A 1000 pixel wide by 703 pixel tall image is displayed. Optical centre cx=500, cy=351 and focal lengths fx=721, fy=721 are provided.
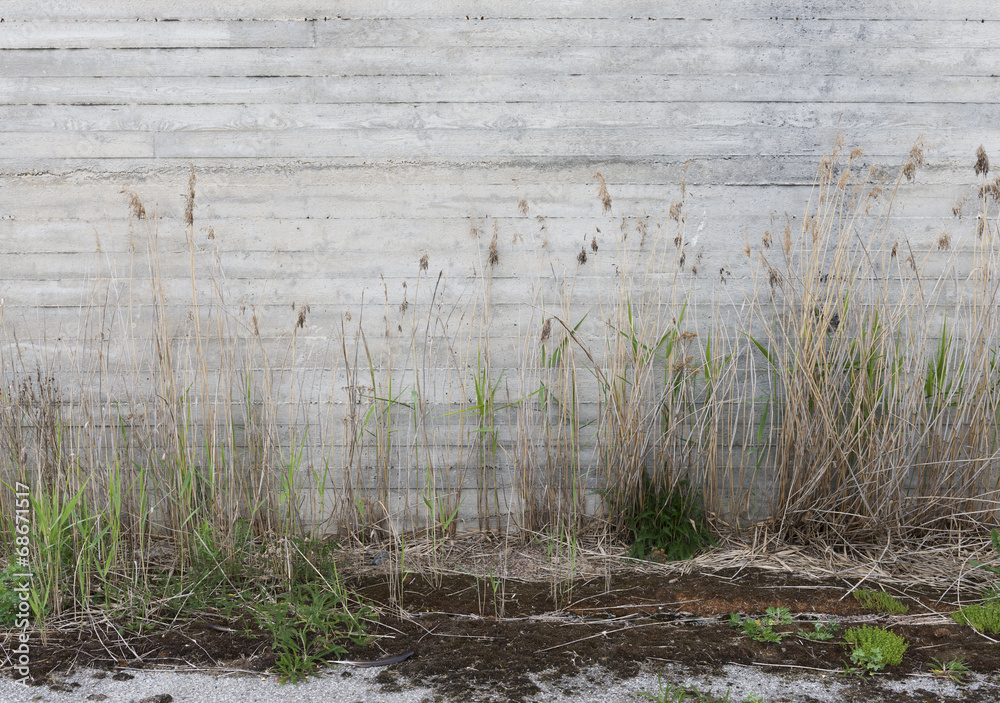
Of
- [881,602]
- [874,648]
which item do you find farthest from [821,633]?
[881,602]

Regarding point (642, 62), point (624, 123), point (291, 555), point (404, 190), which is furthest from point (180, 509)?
point (642, 62)

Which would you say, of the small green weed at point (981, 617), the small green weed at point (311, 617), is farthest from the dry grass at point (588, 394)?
the small green weed at point (981, 617)

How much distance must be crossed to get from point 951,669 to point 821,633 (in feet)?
1.02

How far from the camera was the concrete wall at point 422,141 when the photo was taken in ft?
8.76

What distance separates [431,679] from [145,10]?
250 centimetres

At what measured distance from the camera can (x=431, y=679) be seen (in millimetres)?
1827

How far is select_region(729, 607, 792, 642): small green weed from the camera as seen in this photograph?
2.03 meters

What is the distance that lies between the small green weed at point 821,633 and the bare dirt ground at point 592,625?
0.5 inches

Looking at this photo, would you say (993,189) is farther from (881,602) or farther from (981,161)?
(881,602)

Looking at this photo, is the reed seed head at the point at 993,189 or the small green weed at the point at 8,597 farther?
the reed seed head at the point at 993,189

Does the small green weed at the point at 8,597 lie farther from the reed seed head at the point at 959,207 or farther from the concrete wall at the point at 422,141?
the reed seed head at the point at 959,207

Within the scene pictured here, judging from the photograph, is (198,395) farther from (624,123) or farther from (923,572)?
(923,572)

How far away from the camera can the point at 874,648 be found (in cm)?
190

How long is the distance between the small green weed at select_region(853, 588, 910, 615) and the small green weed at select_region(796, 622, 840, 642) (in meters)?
0.21
